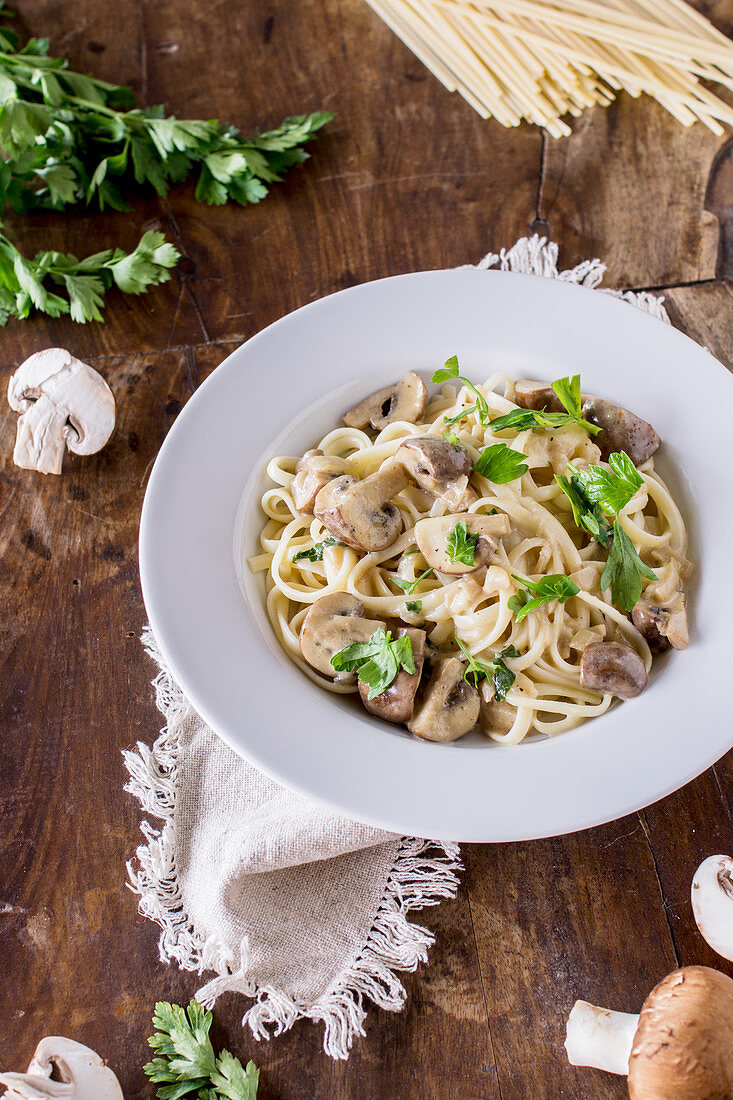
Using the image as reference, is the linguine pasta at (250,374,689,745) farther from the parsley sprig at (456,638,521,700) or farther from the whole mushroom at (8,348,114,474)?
the whole mushroom at (8,348,114,474)

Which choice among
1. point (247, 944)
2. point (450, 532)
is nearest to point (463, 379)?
point (450, 532)

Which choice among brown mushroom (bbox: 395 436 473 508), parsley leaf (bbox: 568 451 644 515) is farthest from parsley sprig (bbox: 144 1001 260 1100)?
parsley leaf (bbox: 568 451 644 515)

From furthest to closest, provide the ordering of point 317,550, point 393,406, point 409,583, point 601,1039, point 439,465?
point 393,406 → point 317,550 → point 409,583 → point 439,465 → point 601,1039

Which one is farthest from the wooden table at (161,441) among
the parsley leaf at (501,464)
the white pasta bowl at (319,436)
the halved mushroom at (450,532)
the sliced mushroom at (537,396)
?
the halved mushroom at (450,532)

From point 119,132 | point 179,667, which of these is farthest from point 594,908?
point 119,132

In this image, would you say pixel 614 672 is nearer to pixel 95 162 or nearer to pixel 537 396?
pixel 537 396
